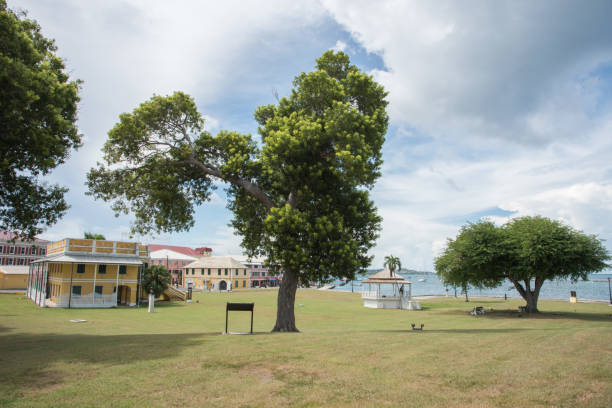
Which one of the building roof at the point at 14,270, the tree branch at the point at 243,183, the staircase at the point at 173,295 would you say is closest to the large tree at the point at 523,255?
the tree branch at the point at 243,183

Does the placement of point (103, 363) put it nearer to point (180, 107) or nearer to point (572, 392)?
point (572, 392)

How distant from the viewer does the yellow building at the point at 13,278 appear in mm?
64188

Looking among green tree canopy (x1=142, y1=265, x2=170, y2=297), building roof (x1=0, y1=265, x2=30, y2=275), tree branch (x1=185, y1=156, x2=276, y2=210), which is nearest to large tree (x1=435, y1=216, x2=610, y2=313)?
tree branch (x1=185, y1=156, x2=276, y2=210)

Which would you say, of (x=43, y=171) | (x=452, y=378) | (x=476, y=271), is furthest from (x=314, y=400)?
(x=476, y=271)

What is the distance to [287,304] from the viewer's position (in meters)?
18.3

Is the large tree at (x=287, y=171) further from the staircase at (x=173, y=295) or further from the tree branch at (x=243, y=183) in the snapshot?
the staircase at (x=173, y=295)

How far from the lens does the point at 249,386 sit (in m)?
7.60

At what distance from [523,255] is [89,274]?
138 feet

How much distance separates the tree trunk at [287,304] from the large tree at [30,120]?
9845mm

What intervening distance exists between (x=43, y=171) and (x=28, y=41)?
14.6 ft

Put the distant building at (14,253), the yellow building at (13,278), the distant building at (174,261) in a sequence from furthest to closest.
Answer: the distant building at (174,261) < the distant building at (14,253) < the yellow building at (13,278)

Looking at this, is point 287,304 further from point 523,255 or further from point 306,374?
point 523,255

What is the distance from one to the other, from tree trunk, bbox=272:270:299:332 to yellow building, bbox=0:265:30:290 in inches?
2618

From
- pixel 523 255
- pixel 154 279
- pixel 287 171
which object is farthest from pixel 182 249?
pixel 287 171
